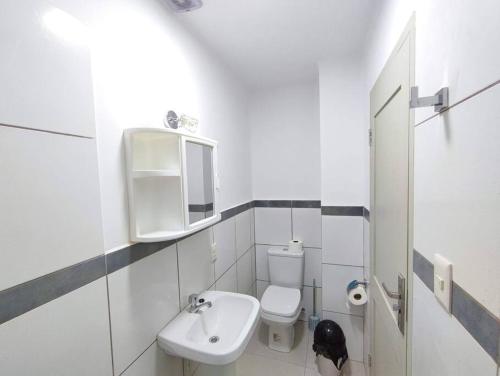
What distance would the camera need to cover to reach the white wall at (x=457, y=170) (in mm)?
412

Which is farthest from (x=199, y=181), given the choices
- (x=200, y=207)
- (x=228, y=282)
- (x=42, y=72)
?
(x=228, y=282)

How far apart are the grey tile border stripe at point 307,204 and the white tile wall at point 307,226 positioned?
0.03 meters

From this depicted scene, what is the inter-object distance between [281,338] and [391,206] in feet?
5.34

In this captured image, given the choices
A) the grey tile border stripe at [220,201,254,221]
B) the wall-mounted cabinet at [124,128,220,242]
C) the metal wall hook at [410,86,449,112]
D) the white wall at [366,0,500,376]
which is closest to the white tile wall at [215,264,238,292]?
the grey tile border stripe at [220,201,254,221]

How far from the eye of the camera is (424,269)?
70 cm

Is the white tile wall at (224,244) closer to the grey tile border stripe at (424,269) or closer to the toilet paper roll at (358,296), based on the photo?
the toilet paper roll at (358,296)

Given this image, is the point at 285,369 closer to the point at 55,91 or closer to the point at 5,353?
the point at 5,353

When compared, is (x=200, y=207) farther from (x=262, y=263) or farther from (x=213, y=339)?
(x=262, y=263)

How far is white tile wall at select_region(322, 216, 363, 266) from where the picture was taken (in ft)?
6.07

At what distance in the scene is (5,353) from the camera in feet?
1.85

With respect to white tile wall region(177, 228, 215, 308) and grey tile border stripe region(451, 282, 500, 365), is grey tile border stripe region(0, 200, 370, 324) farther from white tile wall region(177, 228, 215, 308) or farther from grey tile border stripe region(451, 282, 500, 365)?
grey tile border stripe region(451, 282, 500, 365)

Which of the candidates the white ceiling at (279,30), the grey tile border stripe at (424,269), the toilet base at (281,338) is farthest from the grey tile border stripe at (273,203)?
the grey tile border stripe at (424,269)

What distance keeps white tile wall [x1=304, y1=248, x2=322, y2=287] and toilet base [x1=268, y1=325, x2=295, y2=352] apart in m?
0.50

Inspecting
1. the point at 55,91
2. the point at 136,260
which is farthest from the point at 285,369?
the point at 55,91
